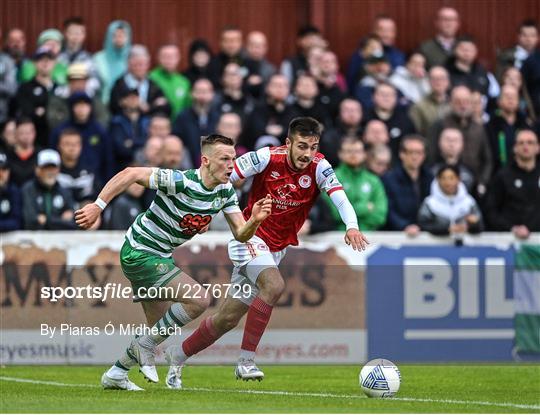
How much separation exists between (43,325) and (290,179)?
453 cm

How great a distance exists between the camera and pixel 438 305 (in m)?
17.1

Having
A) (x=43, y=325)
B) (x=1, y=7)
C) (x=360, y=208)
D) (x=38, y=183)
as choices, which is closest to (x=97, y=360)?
(x=43, y=325)

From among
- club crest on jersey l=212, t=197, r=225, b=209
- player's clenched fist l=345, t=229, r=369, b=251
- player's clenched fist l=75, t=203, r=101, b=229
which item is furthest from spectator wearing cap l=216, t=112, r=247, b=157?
player's clenched fist l=75, t=203, r=101, b=229

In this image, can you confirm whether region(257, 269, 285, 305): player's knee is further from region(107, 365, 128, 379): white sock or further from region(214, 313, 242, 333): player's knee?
region(107, 365, 128, 379): white sock

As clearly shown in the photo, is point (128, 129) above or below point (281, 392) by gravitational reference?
above

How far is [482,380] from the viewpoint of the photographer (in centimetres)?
1452

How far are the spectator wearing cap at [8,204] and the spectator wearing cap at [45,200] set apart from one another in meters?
0.08

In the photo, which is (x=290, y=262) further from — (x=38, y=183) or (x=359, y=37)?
(x=359, y=37)

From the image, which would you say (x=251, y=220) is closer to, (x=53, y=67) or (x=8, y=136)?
(x=8, y=136)

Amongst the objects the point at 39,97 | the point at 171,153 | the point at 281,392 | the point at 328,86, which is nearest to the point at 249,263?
the point at 281,392

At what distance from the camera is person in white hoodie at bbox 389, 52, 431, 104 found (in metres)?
20.4

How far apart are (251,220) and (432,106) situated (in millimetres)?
8478

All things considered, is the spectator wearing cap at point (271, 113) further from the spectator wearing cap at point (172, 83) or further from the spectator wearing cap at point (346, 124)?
the spectator wearing cap at point (172, 83)

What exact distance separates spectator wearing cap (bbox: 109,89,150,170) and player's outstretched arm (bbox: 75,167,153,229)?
20.8 ft
